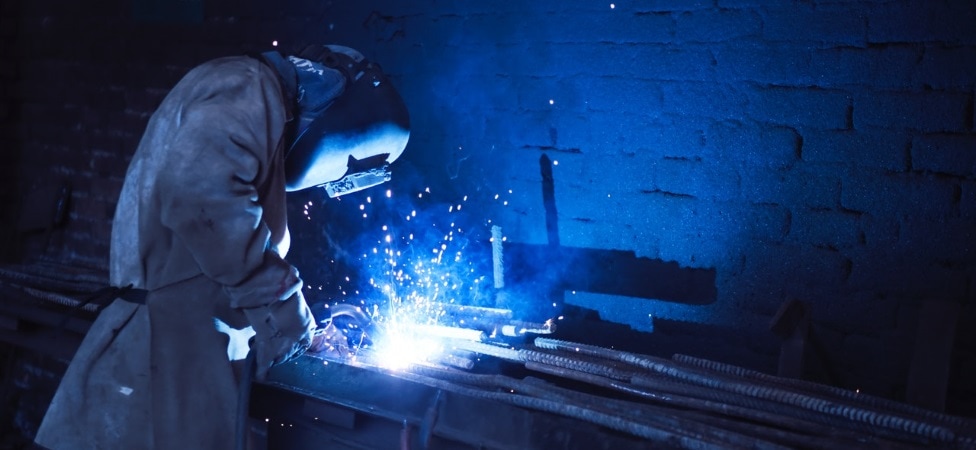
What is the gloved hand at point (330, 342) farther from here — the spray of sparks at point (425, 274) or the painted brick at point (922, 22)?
the painted brick at point (922, 22)

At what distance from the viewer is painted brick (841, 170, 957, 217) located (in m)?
3.13

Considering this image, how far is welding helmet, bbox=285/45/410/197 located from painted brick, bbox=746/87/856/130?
1452mm

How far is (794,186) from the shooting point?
134 inches

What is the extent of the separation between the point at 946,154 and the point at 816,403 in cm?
123

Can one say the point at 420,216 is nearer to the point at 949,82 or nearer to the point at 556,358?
the point at 556,358

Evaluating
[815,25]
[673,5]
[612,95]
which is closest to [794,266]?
[815,25]

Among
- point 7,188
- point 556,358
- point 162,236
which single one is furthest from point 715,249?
point 7,188

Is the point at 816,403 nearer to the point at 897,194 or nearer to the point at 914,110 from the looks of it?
the point at 897,194

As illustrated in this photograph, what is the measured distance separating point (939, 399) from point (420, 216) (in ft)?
8.51

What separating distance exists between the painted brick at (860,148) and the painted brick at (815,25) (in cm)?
35

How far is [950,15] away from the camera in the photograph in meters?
3.04

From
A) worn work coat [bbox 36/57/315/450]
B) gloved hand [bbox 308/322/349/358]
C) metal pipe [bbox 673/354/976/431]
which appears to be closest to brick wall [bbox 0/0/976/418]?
metal pipe [bbox 673/354/976/431]

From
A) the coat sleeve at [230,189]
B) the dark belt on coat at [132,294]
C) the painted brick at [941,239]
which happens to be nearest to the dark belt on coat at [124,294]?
the dark belt on coat at [132,294]

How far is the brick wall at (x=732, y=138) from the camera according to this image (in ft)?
10.3
